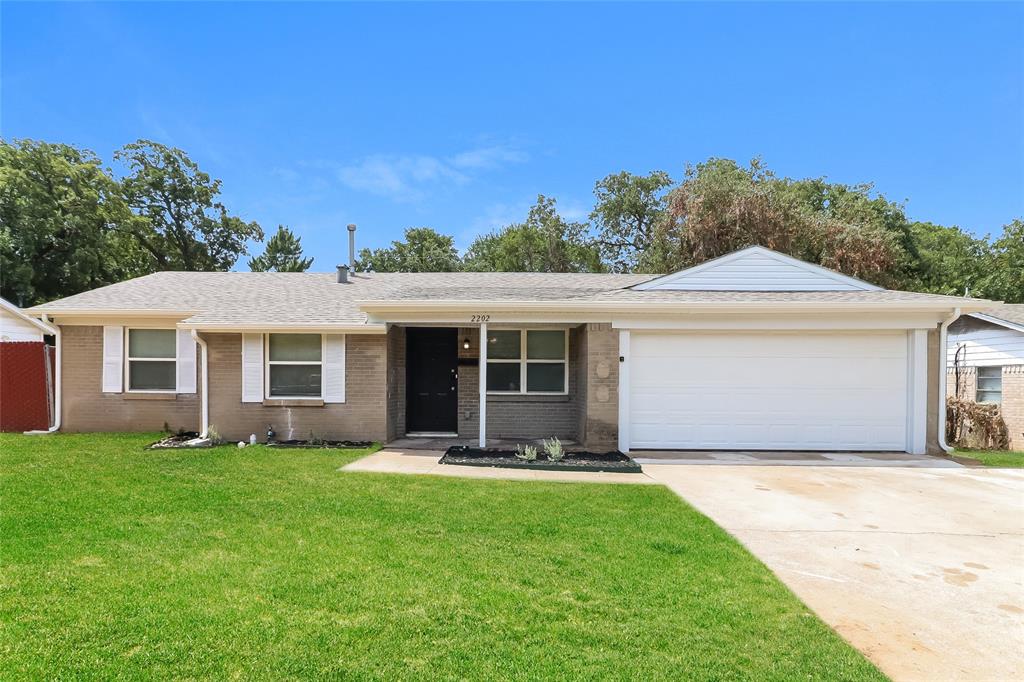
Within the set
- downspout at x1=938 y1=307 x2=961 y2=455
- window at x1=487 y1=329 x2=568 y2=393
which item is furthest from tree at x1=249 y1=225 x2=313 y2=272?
downspout at x1=938 y1=307 x2=961 y2=455

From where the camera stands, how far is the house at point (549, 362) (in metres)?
9.62

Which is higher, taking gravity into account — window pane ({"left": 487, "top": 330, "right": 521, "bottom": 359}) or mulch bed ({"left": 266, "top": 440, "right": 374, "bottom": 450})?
window pane ({"left": 487, "top": 330, "right": 521, "bottom": 359})

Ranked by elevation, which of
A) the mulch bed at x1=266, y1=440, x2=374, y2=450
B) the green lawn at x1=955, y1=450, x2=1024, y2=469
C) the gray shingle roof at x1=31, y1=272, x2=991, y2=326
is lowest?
the green lawn at x1=955, y1=450, x2=1024, y2=469

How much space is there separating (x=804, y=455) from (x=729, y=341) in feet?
7.92

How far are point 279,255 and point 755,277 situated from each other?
30805 millimetres

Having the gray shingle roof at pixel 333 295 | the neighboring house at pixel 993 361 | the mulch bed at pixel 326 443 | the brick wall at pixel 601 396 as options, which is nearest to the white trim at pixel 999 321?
the neighboring house at pixel 993 361

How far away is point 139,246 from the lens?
28203 millimetres

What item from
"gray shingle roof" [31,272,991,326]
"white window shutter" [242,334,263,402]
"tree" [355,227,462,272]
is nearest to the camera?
"gray shingle roof" [31,272,991,326]

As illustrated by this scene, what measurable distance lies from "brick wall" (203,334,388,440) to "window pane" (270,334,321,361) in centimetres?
65

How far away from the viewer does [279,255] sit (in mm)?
33688

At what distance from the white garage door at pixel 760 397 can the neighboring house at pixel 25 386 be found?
12.4 metres

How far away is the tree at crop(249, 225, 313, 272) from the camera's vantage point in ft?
109

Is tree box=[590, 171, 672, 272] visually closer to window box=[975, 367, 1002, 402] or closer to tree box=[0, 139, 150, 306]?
window box=[975, 367, 1002, 402]

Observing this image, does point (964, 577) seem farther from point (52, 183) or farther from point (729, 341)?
point (52, 183)
